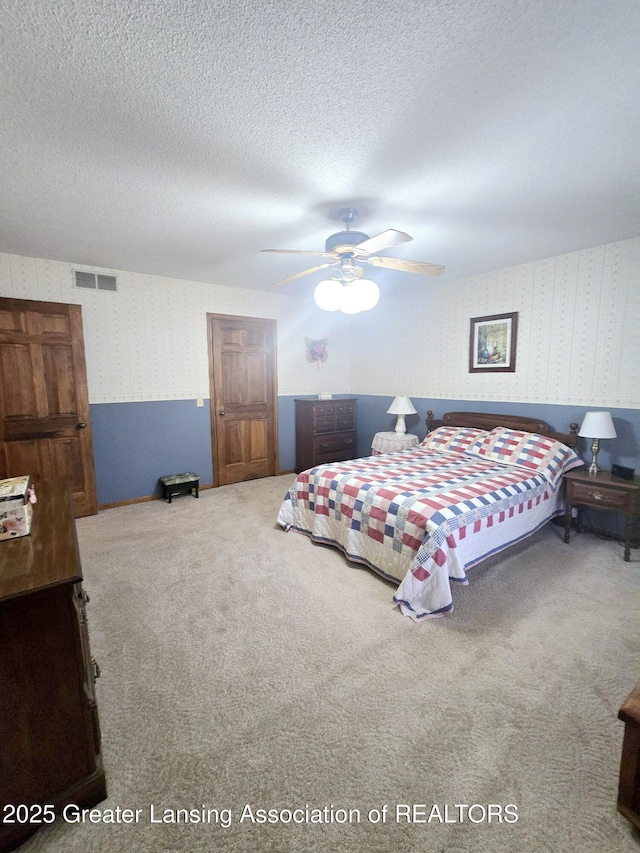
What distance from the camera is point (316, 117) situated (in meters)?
Answer: 1.61

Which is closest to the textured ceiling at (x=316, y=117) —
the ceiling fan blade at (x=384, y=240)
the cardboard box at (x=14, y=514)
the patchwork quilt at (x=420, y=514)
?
the ceiling fan blade at (x=384, y=240)

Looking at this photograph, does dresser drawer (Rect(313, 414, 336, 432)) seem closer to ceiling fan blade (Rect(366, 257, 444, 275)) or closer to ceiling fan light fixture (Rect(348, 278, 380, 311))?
ceiling fan light fixture (Rect(348, 278, 380, 311))

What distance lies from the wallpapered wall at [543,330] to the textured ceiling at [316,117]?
1.67 ft

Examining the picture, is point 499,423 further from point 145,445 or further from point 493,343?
point 145,445

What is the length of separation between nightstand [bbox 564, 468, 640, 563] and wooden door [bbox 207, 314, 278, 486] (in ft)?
11.0

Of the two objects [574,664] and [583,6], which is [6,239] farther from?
[574,664]

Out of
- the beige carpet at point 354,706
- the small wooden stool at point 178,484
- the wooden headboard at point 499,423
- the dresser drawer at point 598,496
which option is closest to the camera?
the beige carpet at point 354,706

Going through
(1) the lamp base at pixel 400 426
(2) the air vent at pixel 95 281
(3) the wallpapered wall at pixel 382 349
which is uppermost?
(2) the air vent at pixel 95 281

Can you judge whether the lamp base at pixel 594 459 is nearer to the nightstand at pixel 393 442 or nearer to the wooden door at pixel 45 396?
the nightstand at pixel 393 442

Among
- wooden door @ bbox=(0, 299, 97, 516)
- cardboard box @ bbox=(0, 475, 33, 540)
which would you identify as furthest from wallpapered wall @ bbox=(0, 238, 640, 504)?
cardboard box @ bbox=(0, 475, 33, 540)

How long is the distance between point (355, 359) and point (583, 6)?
4511 mm

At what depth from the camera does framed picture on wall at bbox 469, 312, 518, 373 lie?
149 inches

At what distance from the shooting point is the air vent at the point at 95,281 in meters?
3.60

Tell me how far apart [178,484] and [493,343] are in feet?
12.2
